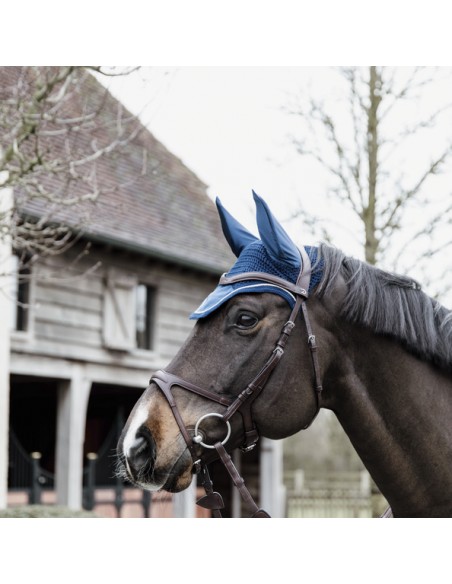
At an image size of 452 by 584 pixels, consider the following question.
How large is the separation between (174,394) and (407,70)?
4.72m

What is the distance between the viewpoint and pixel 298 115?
6742mm

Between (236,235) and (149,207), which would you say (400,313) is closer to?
(236,235)

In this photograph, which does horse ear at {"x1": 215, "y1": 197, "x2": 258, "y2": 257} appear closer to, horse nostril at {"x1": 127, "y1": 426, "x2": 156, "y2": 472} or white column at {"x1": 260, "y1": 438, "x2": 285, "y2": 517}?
horse nostril at {"x1": 127, "y1": 426, "x2": 156, "y2": 472}

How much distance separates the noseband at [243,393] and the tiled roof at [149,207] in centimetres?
676

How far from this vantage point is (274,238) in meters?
2.38

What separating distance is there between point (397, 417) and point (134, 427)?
0.73 meters

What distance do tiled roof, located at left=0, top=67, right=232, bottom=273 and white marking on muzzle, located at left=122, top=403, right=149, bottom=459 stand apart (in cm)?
690

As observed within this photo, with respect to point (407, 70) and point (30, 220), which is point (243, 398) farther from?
point (30, 220)

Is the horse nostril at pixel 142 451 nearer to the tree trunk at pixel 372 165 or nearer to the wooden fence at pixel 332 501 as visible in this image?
the tree trunk at pixel 372 165

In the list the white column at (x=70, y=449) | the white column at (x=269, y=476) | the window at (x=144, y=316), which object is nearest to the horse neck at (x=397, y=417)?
the white column at (x=70, y=449)
